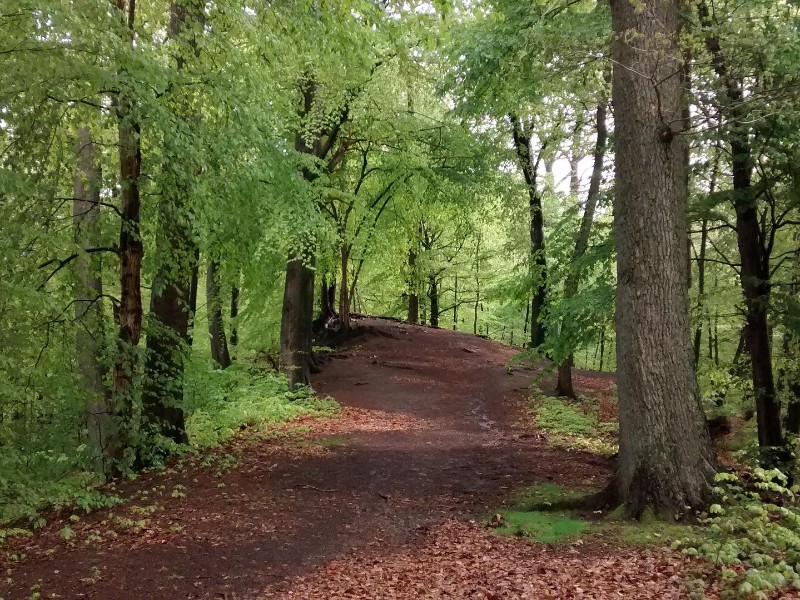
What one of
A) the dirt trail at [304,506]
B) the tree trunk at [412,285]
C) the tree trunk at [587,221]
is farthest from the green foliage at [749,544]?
the tree trunk at [412,285]

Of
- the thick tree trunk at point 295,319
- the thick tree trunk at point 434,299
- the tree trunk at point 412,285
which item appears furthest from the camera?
the thick tree trunk at point 434,299

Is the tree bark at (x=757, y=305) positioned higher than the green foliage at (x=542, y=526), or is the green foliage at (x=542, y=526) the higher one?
the tree bark at (x=757, y=305)

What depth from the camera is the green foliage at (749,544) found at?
3.86 meters

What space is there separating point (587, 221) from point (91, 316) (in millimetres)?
8467

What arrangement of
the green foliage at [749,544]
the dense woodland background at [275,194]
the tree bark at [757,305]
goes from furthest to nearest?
the tree bark at [757,305]
the dense woodland background at [275,194]
the green foliage at [749,544]

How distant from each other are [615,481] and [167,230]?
21.0 ft

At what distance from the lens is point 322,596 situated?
4.83 meters

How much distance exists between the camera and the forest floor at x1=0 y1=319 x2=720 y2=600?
15.8ft

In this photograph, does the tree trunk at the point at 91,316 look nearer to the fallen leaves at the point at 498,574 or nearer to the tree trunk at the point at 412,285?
the fallen leaves at the point at 498,574

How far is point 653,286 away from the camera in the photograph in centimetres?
572

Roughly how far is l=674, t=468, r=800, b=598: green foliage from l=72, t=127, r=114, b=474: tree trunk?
257 inches

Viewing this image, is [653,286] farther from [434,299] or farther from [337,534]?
[434,299]

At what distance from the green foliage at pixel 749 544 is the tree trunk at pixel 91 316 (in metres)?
6.52

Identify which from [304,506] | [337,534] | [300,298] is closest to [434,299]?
[300,298]
